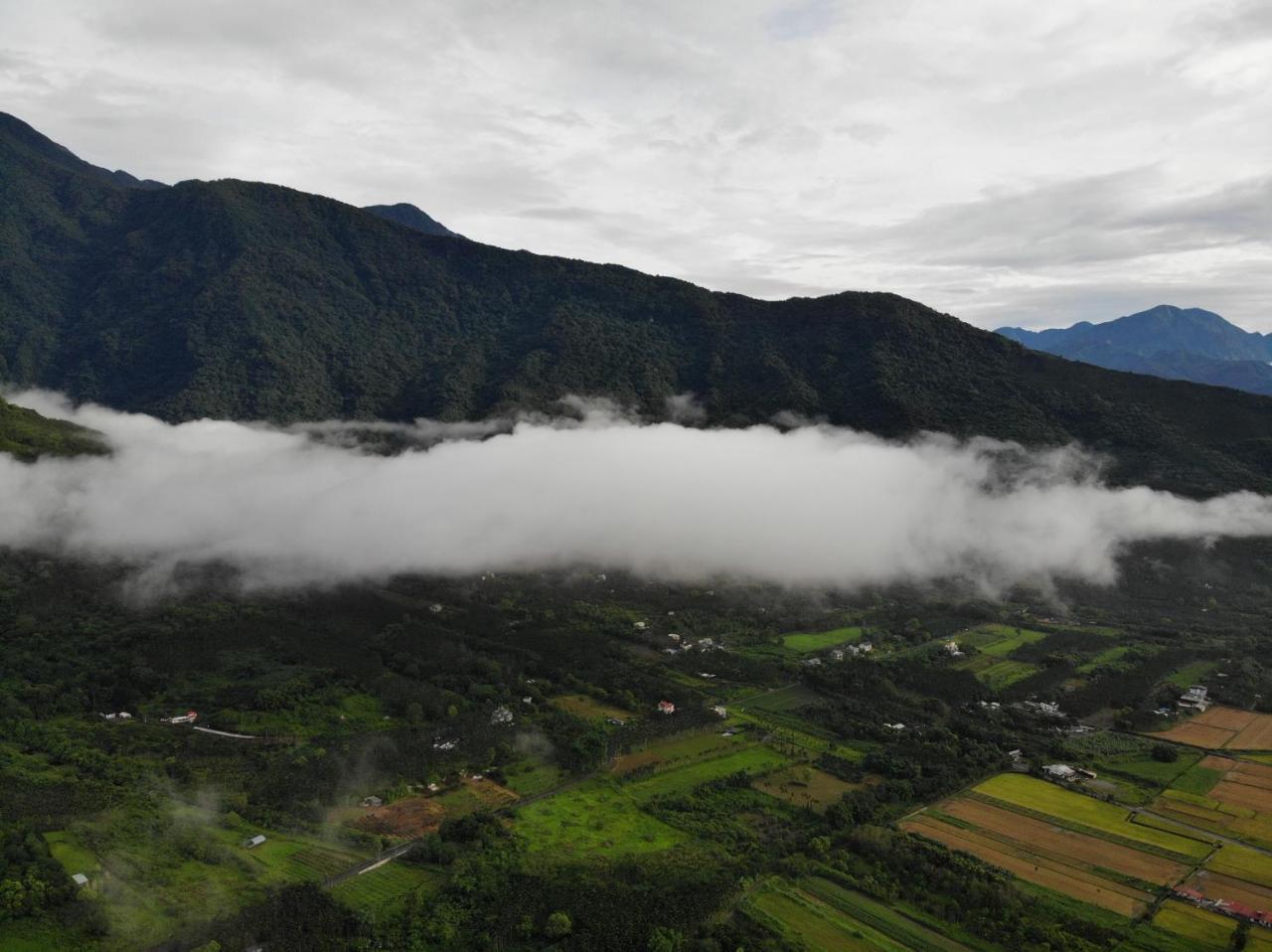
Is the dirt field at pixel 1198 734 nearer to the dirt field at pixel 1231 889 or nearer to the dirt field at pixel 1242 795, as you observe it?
the dirt field at pixel 1242 795

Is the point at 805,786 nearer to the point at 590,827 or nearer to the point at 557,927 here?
the point at 590,827

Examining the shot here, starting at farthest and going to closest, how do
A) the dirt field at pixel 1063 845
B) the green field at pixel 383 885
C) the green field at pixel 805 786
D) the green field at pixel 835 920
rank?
the green field at pixel 805 786 < the dirt field at pixel 1063 845 < the green field at pixel 383 885 < the green field at pixel 835 920

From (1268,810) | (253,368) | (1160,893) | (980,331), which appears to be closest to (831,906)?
(1160,893)

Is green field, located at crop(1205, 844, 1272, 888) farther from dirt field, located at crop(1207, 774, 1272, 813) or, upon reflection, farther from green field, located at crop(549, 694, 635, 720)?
green field, located at crop(549, 694, 635, 720)

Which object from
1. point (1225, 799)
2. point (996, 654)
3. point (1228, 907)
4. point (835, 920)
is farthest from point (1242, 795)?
point (835, 920)

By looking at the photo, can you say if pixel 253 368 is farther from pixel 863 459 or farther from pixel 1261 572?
pixel 1261 572

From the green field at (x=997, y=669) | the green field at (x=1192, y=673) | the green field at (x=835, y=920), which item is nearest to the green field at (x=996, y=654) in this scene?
the green field at (x=997, y=669)
